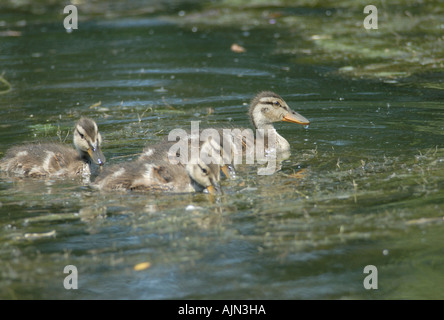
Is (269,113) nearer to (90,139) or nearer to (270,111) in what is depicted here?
(270,111)

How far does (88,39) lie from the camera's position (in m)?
12.7

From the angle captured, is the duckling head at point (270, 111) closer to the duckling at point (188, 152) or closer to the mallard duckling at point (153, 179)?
the duckling at point (188, 152)

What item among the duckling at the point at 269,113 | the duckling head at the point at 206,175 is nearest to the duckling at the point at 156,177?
the duckling head at the point at 206,175

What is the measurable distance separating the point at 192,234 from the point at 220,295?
77cm

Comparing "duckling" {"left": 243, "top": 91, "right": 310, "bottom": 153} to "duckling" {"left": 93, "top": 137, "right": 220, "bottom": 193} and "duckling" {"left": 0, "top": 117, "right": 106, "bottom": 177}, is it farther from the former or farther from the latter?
"duckling" {"left": 0, "top": 117, "right": 106, "bottom": 177}

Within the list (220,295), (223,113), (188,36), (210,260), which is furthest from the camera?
(188,36)

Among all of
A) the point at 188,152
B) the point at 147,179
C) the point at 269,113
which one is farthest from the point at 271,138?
the point at 147,179

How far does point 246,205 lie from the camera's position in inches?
197

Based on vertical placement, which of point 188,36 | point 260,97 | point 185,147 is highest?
point 188,36

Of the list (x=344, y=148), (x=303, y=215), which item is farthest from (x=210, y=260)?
(x=344, y=148)

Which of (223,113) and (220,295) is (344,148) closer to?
(223,113)

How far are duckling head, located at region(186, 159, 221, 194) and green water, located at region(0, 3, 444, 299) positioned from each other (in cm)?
13

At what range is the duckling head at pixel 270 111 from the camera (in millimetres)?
7152

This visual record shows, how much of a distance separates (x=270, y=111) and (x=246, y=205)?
2362 mm
